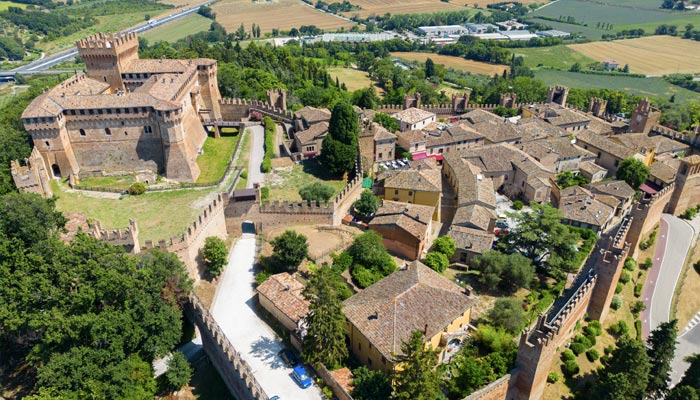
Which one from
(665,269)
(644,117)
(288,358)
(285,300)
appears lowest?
(665,269)

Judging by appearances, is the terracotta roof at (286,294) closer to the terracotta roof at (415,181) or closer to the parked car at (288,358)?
the parked car at (288,358)

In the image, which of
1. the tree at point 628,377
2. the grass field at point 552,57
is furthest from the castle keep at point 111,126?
the grass field at point 552,57

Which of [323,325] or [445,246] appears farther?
[445,246]

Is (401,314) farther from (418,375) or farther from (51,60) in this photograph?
(51,60)

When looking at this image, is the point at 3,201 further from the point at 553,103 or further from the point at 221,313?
the point at 553,103

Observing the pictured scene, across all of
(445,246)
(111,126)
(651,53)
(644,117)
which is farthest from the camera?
(651,53)

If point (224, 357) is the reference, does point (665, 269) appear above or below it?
below

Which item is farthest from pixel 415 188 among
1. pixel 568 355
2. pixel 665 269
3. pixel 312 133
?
pixel 665 269
